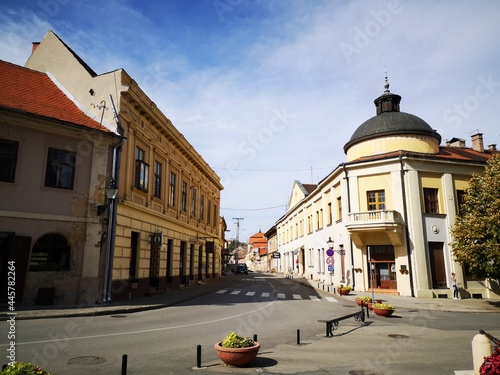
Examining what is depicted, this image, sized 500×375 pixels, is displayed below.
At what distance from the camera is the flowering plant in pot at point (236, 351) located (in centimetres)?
722

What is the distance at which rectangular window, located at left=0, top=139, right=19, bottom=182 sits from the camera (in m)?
14.6

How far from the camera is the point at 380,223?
2509 centimetres

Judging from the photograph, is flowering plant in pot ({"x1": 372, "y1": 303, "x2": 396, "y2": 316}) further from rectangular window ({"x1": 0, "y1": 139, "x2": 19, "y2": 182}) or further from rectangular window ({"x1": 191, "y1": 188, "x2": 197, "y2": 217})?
rectangular window ({"x1": 191, "y1": 188, "x2": 197, "y2": 217})

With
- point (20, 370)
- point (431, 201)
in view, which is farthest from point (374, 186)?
point (20, 370)

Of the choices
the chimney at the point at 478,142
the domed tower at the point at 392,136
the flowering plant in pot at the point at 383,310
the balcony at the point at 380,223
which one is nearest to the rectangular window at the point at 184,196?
the balcony at the point at 380,223

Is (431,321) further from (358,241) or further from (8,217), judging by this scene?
(8,217)

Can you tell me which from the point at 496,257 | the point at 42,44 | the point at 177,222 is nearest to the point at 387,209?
the point at 496,257

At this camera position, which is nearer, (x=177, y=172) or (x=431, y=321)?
(x=431, y=321)

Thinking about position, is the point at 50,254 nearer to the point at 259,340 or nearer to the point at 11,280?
the point at 11,280

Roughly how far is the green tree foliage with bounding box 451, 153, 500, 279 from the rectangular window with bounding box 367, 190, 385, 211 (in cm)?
571

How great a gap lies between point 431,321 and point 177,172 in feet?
61.7

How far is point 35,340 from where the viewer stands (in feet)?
30.0

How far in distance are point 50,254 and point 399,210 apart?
872 inches

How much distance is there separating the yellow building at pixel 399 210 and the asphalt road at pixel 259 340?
9.57m
